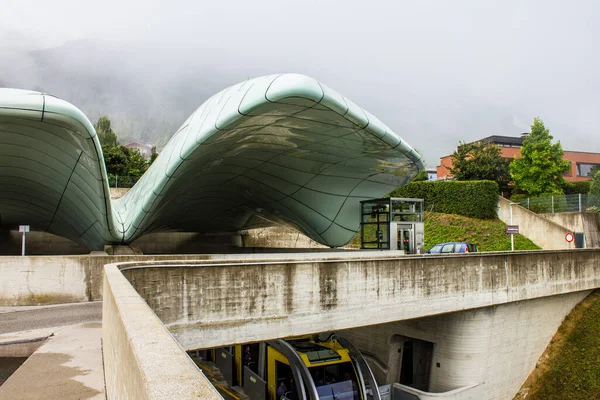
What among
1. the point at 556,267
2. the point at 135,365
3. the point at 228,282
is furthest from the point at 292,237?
the point at 135,365

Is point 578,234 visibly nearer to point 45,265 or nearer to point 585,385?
point 585,385

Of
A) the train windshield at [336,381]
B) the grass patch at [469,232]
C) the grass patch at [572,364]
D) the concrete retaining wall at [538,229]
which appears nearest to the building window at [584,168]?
the concrete retaining wall at [538,229]

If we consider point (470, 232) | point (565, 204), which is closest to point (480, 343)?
point (470, 232)

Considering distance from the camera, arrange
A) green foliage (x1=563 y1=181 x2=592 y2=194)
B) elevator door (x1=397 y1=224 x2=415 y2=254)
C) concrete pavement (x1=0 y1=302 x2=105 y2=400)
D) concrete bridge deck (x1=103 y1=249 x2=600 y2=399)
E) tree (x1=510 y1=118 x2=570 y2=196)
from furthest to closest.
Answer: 1. green foliage (x1=563 y1=181 x2=592 y2=194)
2. tree (x1=510 y1=118 x2=570 y2=196)
3. elevator door (x1=397 y1=224 x2=415 y2=254)
4. concrete pavement (x1=0 y1=302 x2=105 y2=400)
5. concrete bridge deck (x1=103 y1=249 x2=600 y2=399)

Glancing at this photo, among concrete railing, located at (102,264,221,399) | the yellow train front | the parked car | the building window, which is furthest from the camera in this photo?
the building window

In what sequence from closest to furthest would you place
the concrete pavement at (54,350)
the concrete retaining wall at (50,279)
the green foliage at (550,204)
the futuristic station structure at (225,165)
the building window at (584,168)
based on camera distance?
the concrete pavement at (54,350), the concrete retaining wall at (50,279), the futuristic station structure at (225,165), the green foliage at (550,204), the building window at (584,168)

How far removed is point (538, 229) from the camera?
29.9 metres

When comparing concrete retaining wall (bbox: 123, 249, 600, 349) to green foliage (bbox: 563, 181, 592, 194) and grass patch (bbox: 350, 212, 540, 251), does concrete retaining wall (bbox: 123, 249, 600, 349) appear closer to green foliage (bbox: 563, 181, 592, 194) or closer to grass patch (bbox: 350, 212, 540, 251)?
grass patch (bbox: 350, 212, 540, 251)

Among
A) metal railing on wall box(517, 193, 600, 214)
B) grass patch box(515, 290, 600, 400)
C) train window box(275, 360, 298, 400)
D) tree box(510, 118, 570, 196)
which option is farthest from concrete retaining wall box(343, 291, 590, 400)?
tree box(510, 118, 570, 196)

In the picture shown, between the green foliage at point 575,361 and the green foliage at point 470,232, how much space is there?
513 inches

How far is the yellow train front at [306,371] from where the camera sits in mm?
10719

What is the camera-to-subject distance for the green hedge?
1328 inches

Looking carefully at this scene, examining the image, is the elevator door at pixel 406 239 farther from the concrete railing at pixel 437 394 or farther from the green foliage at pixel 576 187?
the green foliage at pixel 576 187

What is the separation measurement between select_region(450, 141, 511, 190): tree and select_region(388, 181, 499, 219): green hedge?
695 centimetres
